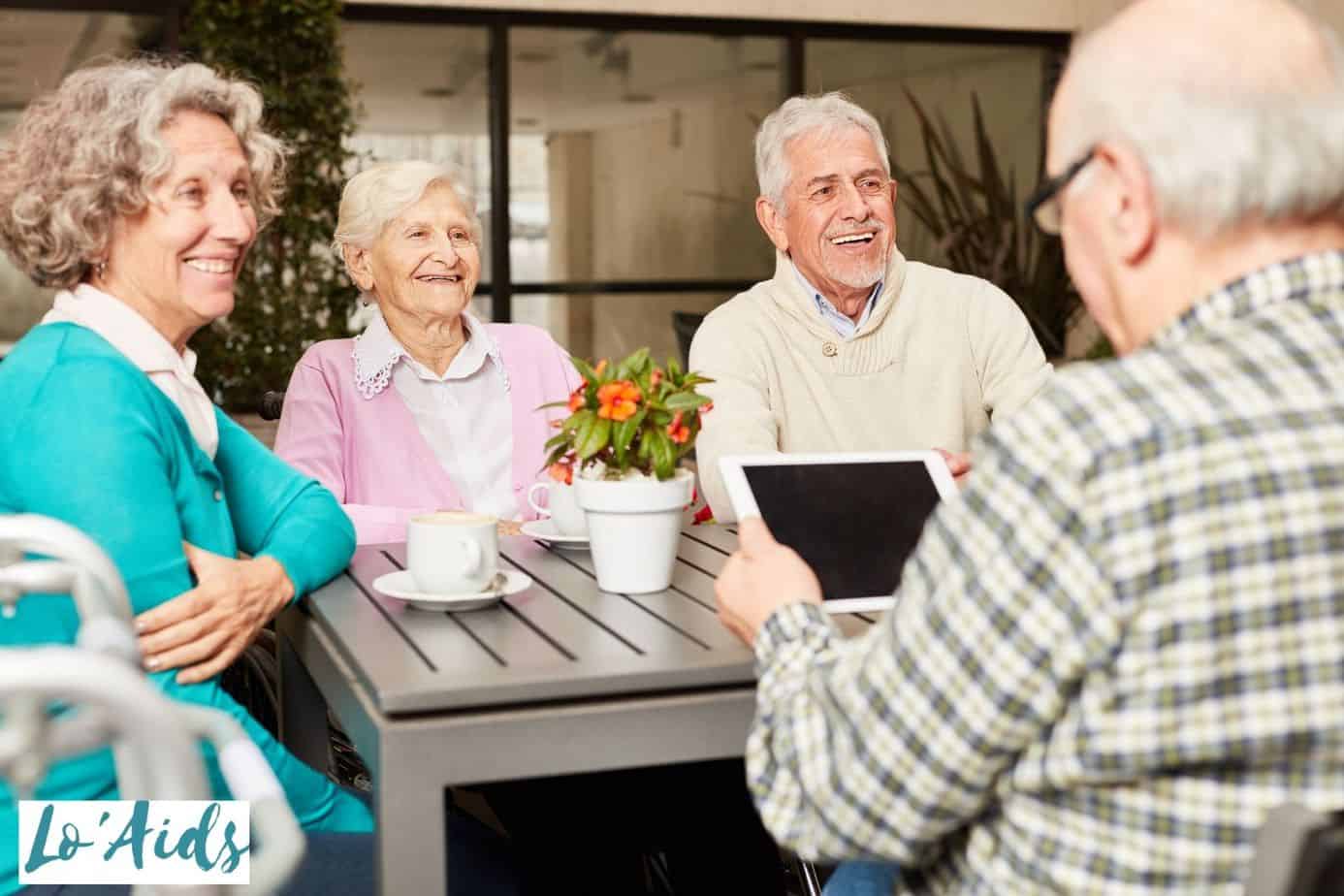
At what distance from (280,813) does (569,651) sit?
1.95 feet

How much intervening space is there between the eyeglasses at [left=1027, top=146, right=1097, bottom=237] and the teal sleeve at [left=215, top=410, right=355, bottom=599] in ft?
3.35

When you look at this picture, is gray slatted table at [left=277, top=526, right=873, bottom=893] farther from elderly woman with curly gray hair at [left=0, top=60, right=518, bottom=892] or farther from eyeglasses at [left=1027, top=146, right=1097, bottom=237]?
eyeglasses at [left=1027, top=146, right=1097, bottom=237]

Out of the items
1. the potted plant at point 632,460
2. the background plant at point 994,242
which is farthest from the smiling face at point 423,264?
the background plant at point 994,242

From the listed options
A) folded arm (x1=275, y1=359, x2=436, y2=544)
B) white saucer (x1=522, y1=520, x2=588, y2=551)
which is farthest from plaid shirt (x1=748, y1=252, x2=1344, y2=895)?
folded arm (x1=275, y1=359, x2=436, y2=544)

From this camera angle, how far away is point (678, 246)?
6789mm

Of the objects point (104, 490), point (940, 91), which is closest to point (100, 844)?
point (104, 490)

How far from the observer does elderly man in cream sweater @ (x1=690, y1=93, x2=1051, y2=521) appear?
8.90 ft

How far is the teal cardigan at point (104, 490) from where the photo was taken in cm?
151

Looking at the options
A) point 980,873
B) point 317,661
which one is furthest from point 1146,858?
point 317,661

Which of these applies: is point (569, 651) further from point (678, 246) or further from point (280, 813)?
point (678, 246)

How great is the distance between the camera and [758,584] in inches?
54.6

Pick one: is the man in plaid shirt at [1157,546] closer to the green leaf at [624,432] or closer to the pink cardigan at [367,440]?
the green leaf at [624,432]

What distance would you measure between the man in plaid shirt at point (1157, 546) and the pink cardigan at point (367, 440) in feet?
5.20

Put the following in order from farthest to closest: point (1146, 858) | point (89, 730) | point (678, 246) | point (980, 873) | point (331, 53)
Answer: point (678, 246), point (331, 53), point (980, 873), point (1146, 858), point (89, 730)
